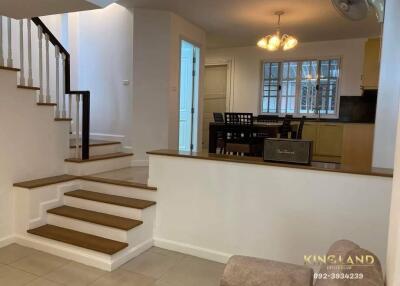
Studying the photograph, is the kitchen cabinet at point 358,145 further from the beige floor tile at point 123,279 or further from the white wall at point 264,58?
the white wall at point 264,58

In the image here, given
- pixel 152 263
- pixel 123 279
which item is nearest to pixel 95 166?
pixel 152 263

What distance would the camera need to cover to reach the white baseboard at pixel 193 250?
2531 millimetres

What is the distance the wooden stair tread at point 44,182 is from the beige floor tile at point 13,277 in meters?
0.74

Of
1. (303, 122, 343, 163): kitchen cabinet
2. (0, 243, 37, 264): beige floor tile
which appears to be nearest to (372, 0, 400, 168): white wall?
(0, 243, 37, 264): beige floor tile

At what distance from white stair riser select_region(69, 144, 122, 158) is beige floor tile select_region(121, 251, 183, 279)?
1.70 m

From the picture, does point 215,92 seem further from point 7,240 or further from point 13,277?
point 13,277

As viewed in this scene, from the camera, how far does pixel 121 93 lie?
4555mm

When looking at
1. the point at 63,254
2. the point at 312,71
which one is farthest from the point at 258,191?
the point at 312,71

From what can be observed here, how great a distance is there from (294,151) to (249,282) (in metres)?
1.23

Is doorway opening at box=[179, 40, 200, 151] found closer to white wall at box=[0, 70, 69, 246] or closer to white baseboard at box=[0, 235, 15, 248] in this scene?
white wall at box=[0, 70, 69, 246]

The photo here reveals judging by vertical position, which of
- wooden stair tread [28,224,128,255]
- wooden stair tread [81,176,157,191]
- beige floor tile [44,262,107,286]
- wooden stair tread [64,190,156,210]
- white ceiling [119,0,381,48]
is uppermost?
white ceiling [119,0,381,48]

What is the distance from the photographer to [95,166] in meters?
3.56

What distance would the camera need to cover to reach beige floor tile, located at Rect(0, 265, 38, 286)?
214cm

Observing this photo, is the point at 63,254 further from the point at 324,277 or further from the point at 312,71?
the point at 312,71
